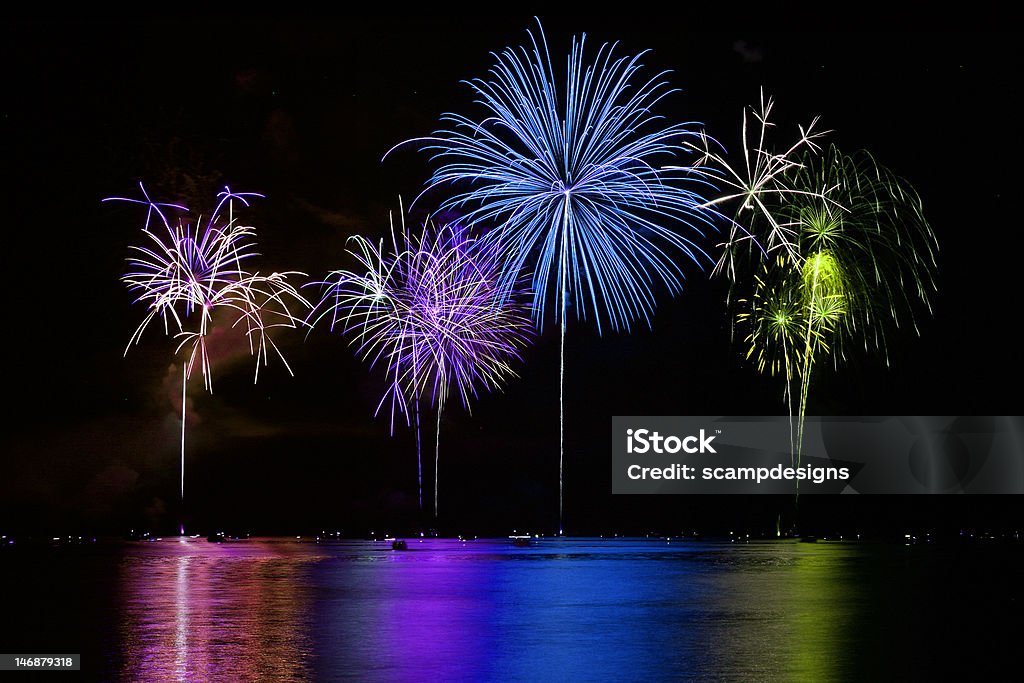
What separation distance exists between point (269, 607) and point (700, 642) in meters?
9.33

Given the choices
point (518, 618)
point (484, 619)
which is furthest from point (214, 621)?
point (518, 618)

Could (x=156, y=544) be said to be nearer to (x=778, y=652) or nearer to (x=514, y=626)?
(x=514, y=626)

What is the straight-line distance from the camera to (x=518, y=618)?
2056 cm

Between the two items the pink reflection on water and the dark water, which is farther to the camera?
the dark water

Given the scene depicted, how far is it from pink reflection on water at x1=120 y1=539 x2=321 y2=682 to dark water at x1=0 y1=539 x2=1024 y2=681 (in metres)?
0.06

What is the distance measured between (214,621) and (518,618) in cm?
563

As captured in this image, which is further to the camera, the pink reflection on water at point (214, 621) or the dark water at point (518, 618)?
the dark water at point (518, 618)

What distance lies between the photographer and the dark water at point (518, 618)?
1484 cm

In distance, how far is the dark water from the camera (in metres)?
14.8

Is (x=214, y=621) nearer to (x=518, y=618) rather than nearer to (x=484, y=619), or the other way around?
(x=484, y=619)

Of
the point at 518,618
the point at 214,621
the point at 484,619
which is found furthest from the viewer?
the point at 518,618

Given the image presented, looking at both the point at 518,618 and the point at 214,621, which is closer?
the point at 214,621

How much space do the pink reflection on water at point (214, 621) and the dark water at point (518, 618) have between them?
0.19 ft

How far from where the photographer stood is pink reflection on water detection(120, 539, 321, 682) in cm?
1453
